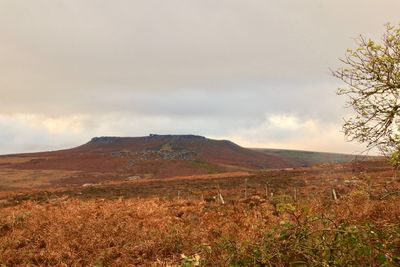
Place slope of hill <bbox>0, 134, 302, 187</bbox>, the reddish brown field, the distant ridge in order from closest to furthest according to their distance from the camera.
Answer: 1. the reddish brown field
2. slope of hill <bbox>0, 134, 302, 187</bbox>
3. the distant ridge

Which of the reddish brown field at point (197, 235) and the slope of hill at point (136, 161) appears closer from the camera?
the reddish brown field at point (197, 235)

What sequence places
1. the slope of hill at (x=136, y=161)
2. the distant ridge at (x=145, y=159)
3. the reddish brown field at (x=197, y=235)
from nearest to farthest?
1. the reddish brown field at (x=197, y=235)
2. the slope of hill at (x=136, y=161)
3. the distant ridge at (x=145, y=159)

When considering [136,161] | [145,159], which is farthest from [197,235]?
[145,159]

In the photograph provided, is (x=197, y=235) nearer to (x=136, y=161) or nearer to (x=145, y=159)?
(x=136, y=161)

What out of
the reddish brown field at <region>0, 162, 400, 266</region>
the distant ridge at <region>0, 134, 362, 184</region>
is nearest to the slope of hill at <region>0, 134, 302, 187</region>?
the distant ridge at <region>0, 134, 362, 184</region>

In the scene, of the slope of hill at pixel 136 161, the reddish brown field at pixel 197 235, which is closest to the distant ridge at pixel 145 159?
the slope of hill at pixel 136 161

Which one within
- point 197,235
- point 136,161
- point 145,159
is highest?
point 145,159

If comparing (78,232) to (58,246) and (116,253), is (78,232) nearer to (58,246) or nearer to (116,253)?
(58,246)

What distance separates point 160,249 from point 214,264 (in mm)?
3697

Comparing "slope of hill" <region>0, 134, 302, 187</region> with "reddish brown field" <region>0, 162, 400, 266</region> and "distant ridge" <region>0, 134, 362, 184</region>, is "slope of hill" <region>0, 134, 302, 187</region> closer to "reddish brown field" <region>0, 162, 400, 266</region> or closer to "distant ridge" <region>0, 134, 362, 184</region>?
"distant ridge" <region>0, 134, 362, 184</region>

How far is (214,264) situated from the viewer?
23.2ft

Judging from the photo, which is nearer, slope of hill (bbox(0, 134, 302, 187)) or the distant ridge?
slope of hill (bbox(0, 134, 302, 187))

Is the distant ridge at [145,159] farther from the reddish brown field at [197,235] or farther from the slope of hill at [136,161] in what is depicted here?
the reddish brown field at [197,235]

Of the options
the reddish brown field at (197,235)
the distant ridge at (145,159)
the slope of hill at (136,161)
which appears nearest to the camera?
the reddish brown field at (197,235)
